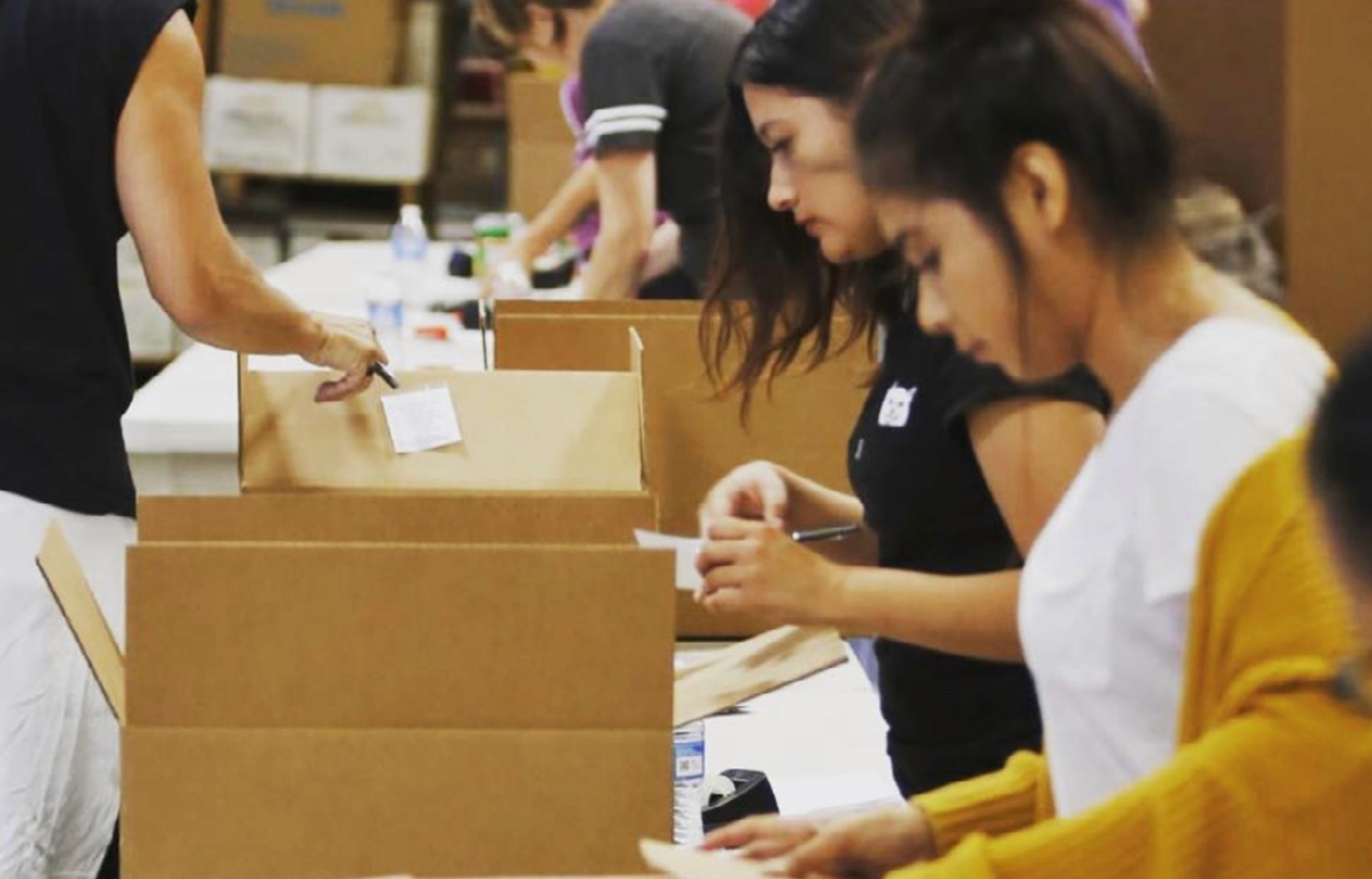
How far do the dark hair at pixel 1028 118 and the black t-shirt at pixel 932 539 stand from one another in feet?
1.28

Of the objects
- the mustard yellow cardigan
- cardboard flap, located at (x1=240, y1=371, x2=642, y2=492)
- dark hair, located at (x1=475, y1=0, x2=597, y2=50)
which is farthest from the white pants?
dark hair, located at (x1=475, y1=0, x2=597, y2=50)

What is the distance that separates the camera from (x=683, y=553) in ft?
5.64

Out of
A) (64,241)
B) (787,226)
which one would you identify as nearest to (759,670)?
(787,226)

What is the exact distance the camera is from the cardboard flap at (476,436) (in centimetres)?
221

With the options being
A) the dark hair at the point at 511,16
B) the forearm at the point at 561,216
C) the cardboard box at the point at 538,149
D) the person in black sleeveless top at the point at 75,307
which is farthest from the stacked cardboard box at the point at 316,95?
the person in black sleeveless top at the point at 75,307

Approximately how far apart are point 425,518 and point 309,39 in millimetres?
5489

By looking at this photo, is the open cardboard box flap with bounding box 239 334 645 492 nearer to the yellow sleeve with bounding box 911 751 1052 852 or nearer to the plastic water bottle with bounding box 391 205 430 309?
the yellow sleeve with bounding box 911 751 1052 852

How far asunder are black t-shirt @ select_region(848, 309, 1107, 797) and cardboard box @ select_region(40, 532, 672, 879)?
9.2 inches

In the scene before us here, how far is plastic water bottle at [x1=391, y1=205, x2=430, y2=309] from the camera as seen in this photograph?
465cm

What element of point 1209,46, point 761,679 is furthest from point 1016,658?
point 1209,46

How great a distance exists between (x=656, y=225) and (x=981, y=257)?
309 centimetres

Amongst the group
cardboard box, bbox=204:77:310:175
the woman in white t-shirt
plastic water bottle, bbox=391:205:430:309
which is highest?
the woman in white t-shirt

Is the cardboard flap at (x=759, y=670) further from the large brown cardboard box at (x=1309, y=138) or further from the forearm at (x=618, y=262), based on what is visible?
the forearm at (x=618, y=262)

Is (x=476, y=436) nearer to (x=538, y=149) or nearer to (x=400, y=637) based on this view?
(x=400, y=637)
